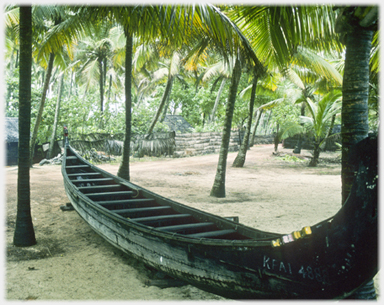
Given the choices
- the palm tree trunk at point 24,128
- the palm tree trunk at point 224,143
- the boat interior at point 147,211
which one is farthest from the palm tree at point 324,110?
the palm tree trunk at point 24,128

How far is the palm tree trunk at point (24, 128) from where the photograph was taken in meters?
4.67

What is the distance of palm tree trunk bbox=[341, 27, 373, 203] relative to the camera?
3.17 meters

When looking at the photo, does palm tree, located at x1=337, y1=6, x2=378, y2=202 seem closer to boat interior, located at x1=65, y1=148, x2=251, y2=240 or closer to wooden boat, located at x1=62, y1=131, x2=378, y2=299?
wooden boat, located at x1=62, y1=131, x2=378, y2=299

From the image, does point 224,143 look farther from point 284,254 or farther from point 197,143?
point 197,143

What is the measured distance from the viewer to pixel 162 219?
4512mm

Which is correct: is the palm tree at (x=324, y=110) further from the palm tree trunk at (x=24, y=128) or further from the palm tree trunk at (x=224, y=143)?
the palm tree trunk at (x=24, y=128)

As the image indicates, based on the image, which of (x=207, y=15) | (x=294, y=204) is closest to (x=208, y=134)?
(x=294, y=204)

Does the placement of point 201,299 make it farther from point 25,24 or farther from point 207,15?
point 25,24

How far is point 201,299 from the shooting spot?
11.4 feet

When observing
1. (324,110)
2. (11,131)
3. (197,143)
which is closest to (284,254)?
(324,110)

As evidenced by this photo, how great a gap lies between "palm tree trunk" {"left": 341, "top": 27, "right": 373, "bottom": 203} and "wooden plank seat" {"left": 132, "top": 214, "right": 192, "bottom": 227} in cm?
223

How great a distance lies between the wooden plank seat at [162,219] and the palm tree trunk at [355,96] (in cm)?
223

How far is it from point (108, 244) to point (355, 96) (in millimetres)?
4124

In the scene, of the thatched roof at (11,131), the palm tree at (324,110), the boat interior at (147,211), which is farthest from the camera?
the thatched roof at (11,131)
